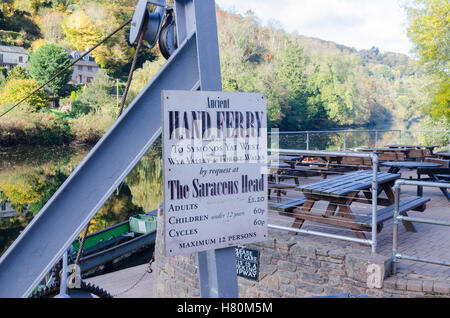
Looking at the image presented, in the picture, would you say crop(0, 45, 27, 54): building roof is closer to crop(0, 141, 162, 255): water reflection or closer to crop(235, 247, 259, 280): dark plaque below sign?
crop(0, 141, 162, 255): water reflection

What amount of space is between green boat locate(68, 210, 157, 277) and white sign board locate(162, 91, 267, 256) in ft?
36.5

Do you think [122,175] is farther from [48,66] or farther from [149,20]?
[48,66]

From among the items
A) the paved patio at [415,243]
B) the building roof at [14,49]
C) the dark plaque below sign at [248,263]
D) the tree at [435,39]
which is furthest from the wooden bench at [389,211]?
the building roof at [14,49]

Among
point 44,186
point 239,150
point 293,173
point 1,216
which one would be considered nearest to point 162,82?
point 239,150

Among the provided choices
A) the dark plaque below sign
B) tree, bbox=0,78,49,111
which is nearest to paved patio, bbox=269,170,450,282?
the dark plaque below sign

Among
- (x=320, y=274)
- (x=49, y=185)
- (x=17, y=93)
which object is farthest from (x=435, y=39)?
(x=17, y=93)

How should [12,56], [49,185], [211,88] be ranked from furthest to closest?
[12,56] → [49,185] → [211,88]

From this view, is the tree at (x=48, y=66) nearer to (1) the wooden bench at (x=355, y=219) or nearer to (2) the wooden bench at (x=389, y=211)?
(1) the wooden bench at (x=355, y=219)

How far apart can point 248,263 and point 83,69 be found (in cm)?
5896

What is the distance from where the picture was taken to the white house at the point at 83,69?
187 ft

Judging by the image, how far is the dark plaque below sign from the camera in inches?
200

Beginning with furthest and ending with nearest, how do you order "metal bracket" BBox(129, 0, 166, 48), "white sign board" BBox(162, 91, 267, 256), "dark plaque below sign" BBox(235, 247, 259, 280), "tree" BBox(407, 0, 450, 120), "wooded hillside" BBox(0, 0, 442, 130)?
"wooded hillside" BBox(0, 0, 442, 130)
"tree" BBox(407, 0, 450, 120)
"dark plaque below sign" BBox(235, 247, 259, 280)
"metal bracket" BBox(129, 0, 166, 48)
"white sign board" BBox(162, 91, 267, 256)

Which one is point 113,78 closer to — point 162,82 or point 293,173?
point 293,173

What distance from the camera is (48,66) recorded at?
51812 mm
